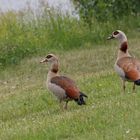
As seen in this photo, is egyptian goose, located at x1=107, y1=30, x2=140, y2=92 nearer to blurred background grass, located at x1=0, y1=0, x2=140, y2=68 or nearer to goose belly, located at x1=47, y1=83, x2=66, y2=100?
goose belly, located at x1=47, y1=83, x2=66, y2=100

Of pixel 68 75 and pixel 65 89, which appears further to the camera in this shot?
pixel 68 75

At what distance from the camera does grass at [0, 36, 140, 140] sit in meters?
8.65

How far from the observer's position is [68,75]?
51.1ft

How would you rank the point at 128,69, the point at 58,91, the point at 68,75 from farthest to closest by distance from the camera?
1. the point at 68,75
2. the point at 128,69
3. the point at 58,91

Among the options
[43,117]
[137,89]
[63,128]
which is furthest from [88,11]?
[63,128]

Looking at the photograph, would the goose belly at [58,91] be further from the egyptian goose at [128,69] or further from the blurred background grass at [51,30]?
the blurred background grass at [51,30]

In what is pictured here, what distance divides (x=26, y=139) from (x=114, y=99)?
2.23 metres

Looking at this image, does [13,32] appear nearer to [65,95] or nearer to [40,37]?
[40,37]

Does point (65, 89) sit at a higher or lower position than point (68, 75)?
higher

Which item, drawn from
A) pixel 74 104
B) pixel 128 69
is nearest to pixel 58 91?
pixel 74 104

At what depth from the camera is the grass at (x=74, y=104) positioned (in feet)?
28.4

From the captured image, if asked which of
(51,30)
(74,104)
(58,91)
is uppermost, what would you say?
(58,91)

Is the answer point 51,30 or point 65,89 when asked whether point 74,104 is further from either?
point 51,30

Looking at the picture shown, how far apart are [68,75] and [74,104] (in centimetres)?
419
